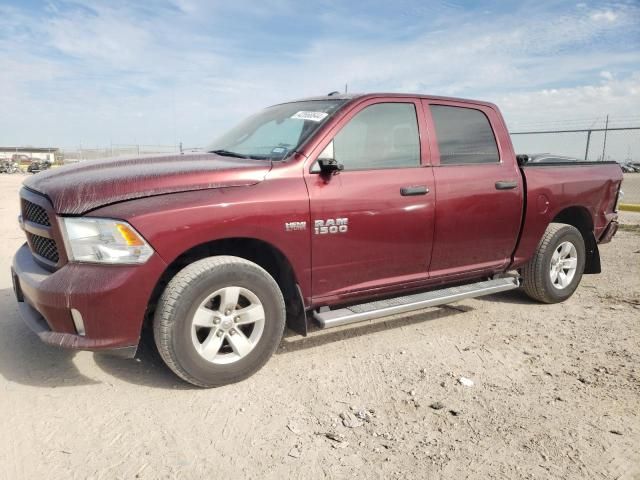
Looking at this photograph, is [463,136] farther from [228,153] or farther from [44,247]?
[44,247]

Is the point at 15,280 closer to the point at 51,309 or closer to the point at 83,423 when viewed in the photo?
the point at 51,309

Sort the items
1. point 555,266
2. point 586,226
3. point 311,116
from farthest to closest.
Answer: point 586,226
point 555,266
point 311,116

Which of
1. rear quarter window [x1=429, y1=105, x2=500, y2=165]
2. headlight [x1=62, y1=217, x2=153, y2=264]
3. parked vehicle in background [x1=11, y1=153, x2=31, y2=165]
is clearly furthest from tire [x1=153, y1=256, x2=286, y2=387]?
parked vehicle in background [x1=11, y1=153, x2=31, y2=165]

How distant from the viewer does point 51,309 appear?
2.75 meters

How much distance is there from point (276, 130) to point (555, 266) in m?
3.05

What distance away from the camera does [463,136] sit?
13.6 ft

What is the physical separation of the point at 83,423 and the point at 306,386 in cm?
128

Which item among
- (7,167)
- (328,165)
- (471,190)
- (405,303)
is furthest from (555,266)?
(7,167)

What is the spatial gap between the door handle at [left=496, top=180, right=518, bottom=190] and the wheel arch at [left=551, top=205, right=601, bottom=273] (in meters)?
1.00

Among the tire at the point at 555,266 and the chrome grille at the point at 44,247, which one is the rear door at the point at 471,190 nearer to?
the tire at the point at 555,266

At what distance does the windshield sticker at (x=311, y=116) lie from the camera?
354 centimetres

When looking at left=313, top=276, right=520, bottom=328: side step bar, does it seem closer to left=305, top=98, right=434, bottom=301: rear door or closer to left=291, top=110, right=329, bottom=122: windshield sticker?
left=305, top=98, right=434, bottom=301: rear door

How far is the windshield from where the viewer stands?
138 inches

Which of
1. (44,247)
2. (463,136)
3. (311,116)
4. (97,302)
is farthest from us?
(463,136)
